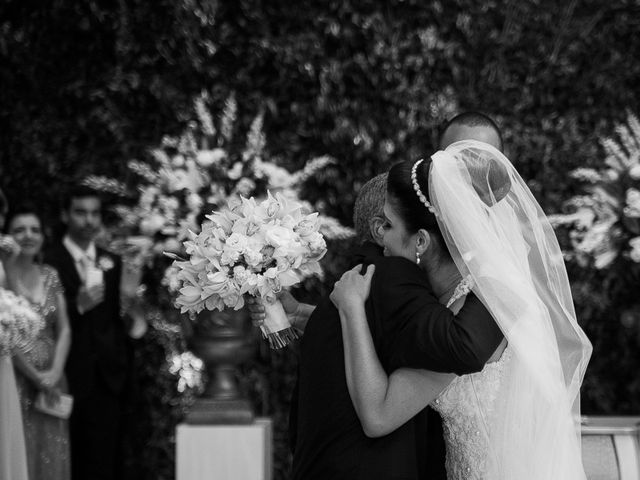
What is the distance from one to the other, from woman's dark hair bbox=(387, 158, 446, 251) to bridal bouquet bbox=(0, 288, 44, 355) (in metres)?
2.86

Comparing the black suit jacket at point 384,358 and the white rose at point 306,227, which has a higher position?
the white rose at point 306,227

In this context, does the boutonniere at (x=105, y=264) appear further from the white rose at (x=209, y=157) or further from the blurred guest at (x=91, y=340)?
the white rose at (x=209, y=157)

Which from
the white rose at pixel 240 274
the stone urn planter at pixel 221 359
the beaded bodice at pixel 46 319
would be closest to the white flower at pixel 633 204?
the stone urn planter at pixel 221 359

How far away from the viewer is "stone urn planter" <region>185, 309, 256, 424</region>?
17.9 ft

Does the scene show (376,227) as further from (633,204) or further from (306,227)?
(633,204)

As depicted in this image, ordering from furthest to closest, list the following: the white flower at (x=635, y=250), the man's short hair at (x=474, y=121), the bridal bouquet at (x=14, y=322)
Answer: the white flower at (x=635, y=250) → the bridal bouquet at (x=14, y=322) → the man's short hair at (x=474, y=121)

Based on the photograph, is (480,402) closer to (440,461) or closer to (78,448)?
(440,461)

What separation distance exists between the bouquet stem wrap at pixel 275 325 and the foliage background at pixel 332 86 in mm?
3328

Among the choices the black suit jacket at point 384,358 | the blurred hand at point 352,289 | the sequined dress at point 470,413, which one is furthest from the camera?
the sequined dress at point 470,413

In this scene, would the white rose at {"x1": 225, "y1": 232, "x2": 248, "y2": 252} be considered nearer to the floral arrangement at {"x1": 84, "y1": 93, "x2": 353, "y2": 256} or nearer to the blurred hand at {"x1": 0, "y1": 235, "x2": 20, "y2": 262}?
the floral arrangement at {"x1": 84, "y1": 93, "x2": 353, "y2": 256}

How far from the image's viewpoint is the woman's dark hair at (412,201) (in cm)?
261

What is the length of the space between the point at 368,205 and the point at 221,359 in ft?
8.68

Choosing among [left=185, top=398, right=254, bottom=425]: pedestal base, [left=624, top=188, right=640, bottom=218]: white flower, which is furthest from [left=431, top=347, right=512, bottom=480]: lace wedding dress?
[left=624, top=188, right=640, bottom=218]: white flower

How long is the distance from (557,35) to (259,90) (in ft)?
6.24
